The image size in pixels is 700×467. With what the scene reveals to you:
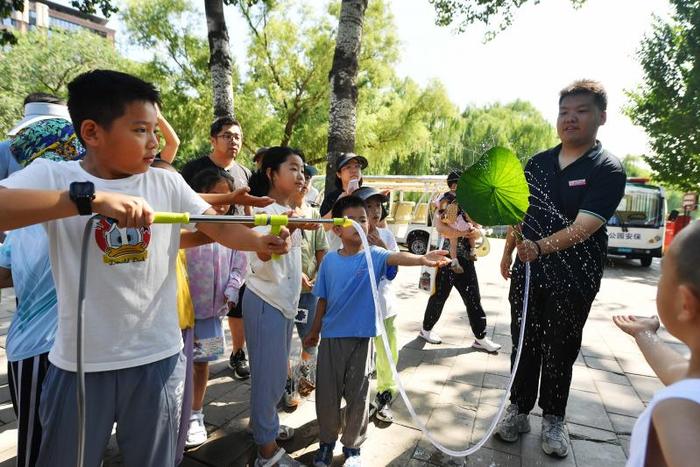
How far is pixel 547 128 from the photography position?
1852cm

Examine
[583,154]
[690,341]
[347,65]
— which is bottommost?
[690,341]

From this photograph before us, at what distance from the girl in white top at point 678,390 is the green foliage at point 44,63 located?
25.9 metres

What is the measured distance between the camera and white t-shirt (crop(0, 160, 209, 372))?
4.51ft

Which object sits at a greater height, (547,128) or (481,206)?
(547,128)

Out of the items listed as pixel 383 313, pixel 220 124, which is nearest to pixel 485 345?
pixel 383 313

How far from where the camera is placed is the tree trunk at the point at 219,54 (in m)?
5.77

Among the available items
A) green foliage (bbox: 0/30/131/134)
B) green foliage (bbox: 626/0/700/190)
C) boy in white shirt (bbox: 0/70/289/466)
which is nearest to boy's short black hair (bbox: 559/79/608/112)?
boy in white shirt (bbox: 0/70/289/466)

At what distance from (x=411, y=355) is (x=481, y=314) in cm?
94

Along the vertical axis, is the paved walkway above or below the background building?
below

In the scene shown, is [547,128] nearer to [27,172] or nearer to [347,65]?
[347,65]

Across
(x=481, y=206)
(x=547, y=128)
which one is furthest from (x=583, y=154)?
(x=547, y=128)

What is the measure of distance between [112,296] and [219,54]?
17.6 ft

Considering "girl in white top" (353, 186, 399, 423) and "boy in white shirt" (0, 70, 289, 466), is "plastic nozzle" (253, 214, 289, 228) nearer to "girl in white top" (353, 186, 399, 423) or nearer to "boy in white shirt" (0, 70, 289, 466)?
"boy in white shirt" (0, 70, 289, 466)

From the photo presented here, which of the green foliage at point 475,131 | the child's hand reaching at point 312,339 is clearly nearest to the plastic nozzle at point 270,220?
the child's hand reaching at point 312,339
